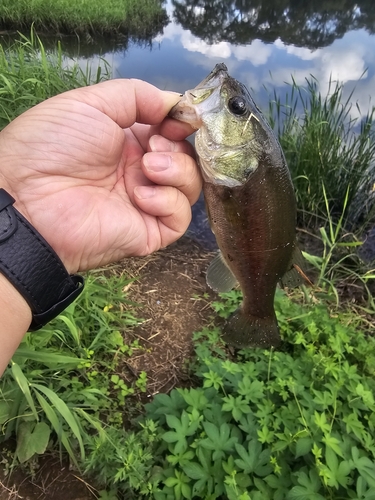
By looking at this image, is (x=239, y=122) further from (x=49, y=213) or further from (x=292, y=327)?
(x=292, y=327)

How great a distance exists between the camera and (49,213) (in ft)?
5.26

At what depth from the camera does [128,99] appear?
1.70 metres

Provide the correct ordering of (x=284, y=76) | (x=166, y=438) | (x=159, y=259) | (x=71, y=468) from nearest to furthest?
(x=166, y=438) → (x=71, y=468) → (x=159, y=259) → (x=284, y=76)

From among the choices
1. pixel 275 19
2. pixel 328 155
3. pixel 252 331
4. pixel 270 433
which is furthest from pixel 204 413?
pixel 275 19

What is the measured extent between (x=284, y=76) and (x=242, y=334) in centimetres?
785

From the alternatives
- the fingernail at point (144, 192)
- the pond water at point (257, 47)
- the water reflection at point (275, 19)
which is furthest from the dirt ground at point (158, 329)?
the water reflection at point (275, 19)

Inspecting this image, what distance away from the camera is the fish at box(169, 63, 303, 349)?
1.68m

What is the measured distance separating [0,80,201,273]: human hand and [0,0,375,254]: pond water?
333cm

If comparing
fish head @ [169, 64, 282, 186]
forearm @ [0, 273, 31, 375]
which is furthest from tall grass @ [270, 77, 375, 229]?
forearm @ [0, 273, 31, 375]

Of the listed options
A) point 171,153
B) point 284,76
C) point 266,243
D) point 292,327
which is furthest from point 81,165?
point 284,76

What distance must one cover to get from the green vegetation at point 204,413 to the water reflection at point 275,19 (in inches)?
436

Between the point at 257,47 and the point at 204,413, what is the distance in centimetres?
1122

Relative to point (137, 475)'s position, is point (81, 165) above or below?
above

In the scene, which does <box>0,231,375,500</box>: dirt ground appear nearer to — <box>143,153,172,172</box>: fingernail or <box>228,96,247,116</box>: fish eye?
<box>143,153,172,172</box>: fingernail
